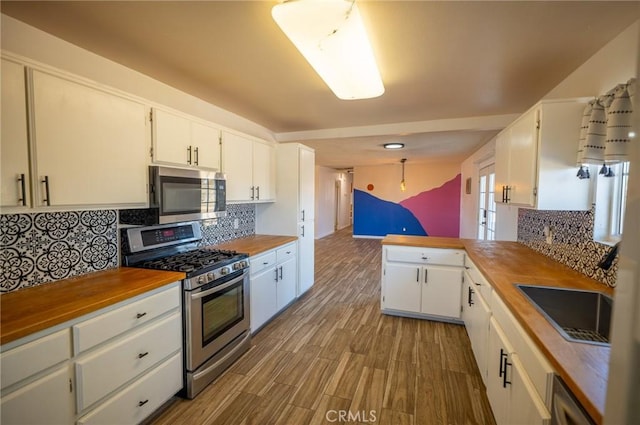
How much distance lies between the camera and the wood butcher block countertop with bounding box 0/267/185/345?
4.09 ft

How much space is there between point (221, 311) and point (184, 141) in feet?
4.80

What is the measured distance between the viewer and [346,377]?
89.7 inches

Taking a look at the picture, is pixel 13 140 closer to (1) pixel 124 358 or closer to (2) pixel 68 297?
(2) pixel 68 297

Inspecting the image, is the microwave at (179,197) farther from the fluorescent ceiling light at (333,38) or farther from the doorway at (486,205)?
the doorway at (486,205)

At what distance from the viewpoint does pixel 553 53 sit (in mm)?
1914

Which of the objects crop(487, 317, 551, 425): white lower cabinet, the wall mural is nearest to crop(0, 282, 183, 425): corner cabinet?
crop(487, 317, 551, 425): white lower cabinet

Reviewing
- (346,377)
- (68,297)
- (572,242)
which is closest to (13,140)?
(68,297)

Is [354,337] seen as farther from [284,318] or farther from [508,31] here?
[508,31]

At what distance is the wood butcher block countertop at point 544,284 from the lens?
2.97ft

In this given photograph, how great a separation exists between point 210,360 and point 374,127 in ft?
10.8

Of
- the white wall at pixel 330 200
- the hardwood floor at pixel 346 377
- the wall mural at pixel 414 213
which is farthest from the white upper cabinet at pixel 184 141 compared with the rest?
the wall mural at pixel 414 213

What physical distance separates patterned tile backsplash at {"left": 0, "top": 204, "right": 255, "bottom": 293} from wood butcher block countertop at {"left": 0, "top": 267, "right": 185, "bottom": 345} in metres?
0.07

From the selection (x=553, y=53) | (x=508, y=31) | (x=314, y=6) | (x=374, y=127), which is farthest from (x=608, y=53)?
(x=374, y=127)

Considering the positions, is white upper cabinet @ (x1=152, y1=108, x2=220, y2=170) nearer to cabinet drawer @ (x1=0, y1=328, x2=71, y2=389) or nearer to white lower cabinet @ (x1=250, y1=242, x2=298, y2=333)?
white lower cabinet @ (x1=250, y1=242, x2=298, y2=333)
